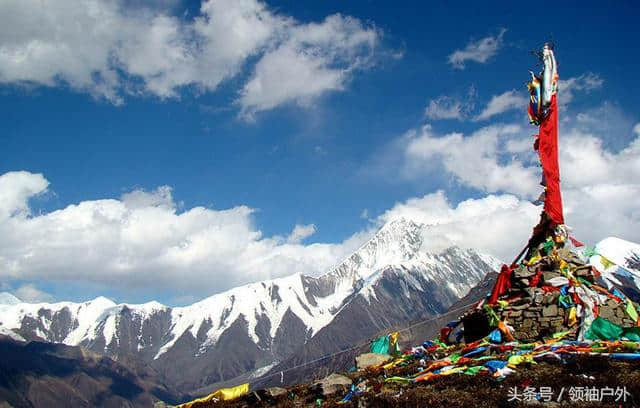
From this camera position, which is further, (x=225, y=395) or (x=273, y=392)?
(x=225, y=395)

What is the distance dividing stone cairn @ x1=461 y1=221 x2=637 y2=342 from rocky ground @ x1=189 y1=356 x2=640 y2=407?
30.8ft

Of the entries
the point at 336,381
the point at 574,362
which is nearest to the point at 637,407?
the point at 574,362

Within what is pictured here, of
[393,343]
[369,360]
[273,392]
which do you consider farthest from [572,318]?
[273,392]

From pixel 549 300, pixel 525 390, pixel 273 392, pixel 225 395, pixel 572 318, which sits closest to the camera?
pixel 525 390

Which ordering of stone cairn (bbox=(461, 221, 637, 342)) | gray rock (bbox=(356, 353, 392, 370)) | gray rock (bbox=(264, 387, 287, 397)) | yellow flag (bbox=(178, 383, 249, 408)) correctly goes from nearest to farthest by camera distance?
1. gray rock (bbox=(264, 387, 287, 397))
2. stone cairn (bbox=(461, 221, 637, 342))
3. yellow flag (bbox=(178, 383, 249, 408))
4. gray rock (bbox=(356, 353, 392, 370))

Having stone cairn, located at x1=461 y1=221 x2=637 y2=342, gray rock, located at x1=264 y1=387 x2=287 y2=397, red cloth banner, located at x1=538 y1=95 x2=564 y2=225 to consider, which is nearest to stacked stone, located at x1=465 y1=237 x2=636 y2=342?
stone cairn, located at x1=461 y1=221 x2=637 y2=342

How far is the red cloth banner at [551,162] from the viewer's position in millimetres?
35688

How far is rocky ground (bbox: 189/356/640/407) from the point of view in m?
15.8

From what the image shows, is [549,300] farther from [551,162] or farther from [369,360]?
[369,360]

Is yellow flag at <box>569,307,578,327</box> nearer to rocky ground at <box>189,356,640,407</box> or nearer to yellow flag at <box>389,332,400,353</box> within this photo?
rocky ground at <box>189,356,640,407</box>

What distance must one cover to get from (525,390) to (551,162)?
2389cm

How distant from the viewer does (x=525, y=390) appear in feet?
56.4

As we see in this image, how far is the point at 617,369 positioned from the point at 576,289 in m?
12.9

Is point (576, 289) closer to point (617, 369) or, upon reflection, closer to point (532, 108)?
point (617, 369)
